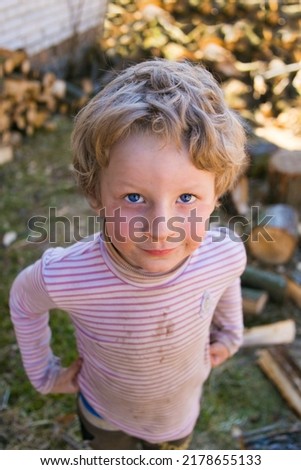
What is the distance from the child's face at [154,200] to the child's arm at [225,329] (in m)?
0.43

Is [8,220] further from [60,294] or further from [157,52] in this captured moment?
[157,52]

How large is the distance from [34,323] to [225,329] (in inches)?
22.5

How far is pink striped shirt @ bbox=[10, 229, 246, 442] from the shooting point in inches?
50.5

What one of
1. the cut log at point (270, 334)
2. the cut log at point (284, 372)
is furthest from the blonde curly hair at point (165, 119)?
the cut log at point (270, 334)

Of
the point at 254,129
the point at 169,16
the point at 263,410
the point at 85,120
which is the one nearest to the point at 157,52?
the point at 169,16

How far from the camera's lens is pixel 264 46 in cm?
556

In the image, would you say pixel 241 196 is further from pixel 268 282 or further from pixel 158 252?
pixel 158 252

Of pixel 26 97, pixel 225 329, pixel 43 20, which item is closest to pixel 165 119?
pixel 225 329

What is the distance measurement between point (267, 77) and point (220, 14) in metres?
0.96

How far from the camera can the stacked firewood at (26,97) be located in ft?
14.6

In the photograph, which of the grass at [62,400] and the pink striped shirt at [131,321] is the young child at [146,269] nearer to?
the pink striped shirt at [131,321]

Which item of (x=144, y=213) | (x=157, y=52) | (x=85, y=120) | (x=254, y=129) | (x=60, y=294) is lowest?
(x=254, y=129)

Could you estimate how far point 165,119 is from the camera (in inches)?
41.6

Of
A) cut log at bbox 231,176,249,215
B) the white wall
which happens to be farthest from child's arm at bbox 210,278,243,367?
the white wall
